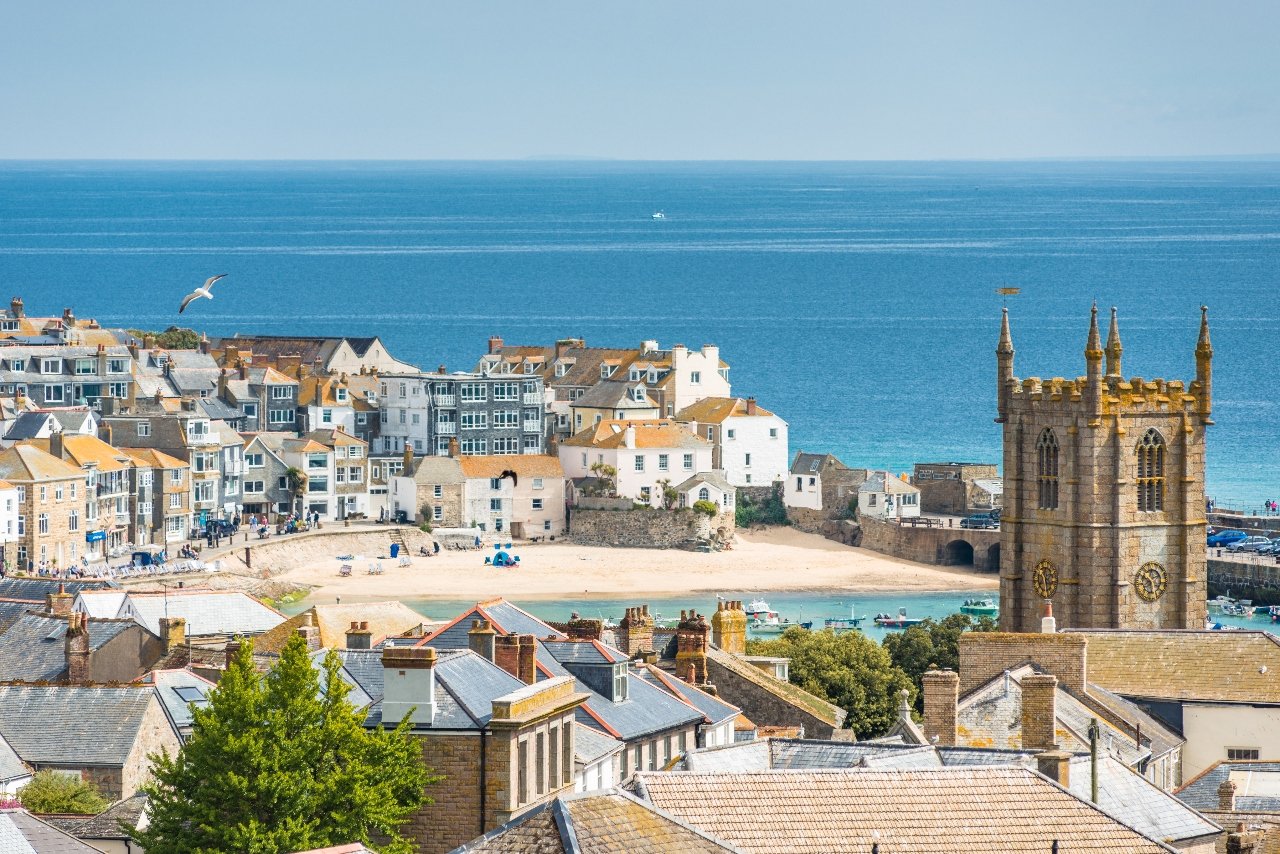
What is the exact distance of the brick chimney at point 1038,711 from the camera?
35094 mm

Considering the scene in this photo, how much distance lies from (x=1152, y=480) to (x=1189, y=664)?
1345cm

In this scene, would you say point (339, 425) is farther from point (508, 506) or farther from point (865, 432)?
point (865, 432)

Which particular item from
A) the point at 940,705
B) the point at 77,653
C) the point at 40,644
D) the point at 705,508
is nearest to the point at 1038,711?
the point at 940,705

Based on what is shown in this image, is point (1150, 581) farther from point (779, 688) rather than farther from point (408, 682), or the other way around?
point (408, 682)

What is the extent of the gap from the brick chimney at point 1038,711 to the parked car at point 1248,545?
76.2 m

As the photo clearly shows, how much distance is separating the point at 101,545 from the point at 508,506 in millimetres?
19660

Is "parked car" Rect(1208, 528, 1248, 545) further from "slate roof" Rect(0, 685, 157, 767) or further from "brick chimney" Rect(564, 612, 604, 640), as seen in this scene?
"slate roof" Rect(0, 685, 157, 767)

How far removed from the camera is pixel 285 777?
1131 inches

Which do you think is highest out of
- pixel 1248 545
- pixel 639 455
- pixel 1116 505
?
pixel 639 455

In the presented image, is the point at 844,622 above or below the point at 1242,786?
below

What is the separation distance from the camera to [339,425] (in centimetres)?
12775

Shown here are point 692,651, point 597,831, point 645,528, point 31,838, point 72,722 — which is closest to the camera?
point 597,831

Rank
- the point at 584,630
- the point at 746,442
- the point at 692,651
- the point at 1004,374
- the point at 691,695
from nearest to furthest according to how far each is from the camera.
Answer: the point at 691,695 → the point at 584,630 → the point at 692,651 → the point at 1004,374 → the point at 746,442

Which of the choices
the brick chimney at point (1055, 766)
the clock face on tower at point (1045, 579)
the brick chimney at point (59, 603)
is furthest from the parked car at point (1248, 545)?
the brick chimney at point (1055, 766)
